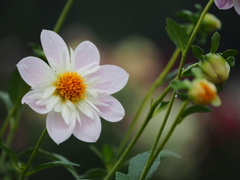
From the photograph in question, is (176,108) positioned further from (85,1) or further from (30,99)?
(85,1)

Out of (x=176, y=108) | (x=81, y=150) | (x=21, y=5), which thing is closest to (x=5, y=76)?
(x=81, y=150)

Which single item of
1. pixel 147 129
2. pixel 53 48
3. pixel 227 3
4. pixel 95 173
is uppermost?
pixel 227 3

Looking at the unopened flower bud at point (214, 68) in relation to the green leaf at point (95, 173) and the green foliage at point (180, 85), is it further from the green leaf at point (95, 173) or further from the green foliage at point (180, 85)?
the green leaf at point (95, 173)

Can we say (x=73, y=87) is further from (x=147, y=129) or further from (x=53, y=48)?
(x=147, y=129)

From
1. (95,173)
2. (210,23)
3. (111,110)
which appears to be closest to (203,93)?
(111,110)

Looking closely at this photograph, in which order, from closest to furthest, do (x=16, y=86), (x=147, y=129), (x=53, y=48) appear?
(x=53, y=48) < (x=16, y=86) < (x=147, y=129)
